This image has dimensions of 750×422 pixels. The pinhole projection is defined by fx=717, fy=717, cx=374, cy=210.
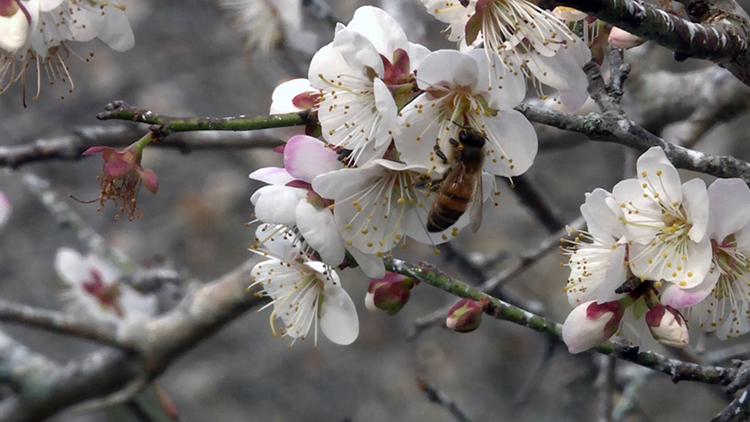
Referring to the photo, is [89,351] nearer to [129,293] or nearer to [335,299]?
[129,293]

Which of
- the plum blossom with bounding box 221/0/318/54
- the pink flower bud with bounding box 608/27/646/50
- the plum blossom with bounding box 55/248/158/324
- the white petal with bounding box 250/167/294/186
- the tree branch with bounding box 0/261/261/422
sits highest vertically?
the pink flower bud with bounding box 608/27/646/50

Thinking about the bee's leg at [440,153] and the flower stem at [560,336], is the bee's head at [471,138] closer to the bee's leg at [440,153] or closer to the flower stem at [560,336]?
the bee's leg at [440,153]

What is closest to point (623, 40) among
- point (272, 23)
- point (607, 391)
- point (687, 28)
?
point (687, 28)

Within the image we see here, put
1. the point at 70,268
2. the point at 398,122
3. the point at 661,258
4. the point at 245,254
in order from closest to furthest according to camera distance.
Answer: the point at 398,122, the point at 661,258, the point at 70,268, the point at 245,254

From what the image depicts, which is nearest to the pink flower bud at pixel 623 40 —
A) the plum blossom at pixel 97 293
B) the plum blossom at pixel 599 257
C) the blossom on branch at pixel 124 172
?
the plum blossom at pixel 599 257

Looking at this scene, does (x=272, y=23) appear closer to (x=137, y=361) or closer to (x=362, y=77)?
(x=137, y=361)

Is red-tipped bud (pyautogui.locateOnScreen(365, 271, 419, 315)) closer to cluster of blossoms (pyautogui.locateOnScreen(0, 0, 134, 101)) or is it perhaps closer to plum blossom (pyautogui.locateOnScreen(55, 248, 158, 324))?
cluster of blossoms (pyautogui.locateOnScreen(0, 0, 134, 101))

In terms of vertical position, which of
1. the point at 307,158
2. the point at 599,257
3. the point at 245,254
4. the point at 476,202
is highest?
the point at 307,158

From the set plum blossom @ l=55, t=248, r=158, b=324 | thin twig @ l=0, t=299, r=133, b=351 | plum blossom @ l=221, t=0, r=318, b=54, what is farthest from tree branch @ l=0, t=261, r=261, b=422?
plum blossom @ l=221, t=0, r=318, b=54
